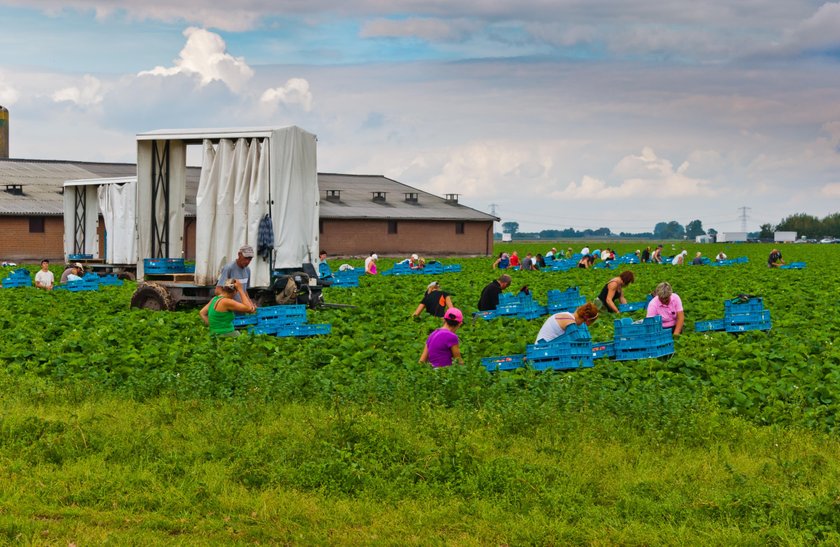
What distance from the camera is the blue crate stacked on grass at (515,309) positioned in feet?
59.3

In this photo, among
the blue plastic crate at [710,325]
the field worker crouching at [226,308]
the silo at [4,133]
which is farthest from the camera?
the silo at [4,133]

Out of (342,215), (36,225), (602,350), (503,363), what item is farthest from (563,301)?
(342,215)

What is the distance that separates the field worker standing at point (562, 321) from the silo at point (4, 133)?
206ft

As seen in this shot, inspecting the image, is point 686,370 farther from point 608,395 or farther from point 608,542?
point 608,542

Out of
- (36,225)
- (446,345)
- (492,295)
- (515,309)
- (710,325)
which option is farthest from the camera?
(36,225)

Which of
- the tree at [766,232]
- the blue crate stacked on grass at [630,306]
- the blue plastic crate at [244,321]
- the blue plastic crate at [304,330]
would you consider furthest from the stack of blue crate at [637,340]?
the tree at [766,232]

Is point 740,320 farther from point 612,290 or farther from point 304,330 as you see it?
point 304,330

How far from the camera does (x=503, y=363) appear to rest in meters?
12.0

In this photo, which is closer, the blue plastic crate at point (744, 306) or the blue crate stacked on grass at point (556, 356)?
the blue crate stacked on grass at point (556, 356)

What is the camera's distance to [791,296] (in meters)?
23.5

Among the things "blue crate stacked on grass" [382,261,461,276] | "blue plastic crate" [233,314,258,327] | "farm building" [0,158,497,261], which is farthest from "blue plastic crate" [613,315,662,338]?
"farm building" [0,158,497,261]

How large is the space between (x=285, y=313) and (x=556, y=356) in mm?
5180

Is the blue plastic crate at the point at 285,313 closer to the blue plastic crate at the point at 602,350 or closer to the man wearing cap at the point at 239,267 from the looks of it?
the man wearing cap at the point at 239,267

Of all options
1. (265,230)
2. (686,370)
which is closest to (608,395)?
(686,370)
